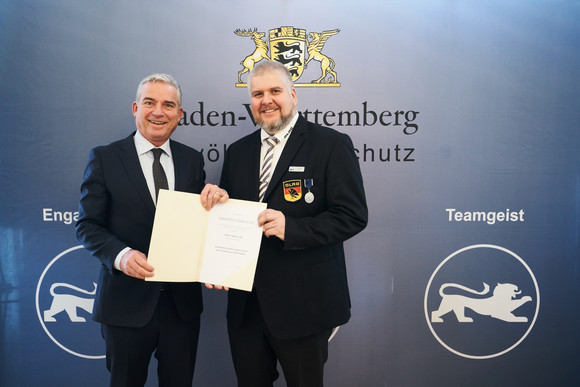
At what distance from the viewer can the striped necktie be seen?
174 centimetres

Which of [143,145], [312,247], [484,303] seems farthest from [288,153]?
[484,303]

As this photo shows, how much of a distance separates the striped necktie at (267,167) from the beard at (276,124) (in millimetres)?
43

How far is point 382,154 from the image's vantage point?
2.47 meters

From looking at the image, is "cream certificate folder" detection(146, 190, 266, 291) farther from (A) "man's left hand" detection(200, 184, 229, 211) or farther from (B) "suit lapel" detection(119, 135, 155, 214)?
A: (B) "suit lapel" detection(119, 135, 155, 214)

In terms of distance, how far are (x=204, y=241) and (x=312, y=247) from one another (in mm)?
517

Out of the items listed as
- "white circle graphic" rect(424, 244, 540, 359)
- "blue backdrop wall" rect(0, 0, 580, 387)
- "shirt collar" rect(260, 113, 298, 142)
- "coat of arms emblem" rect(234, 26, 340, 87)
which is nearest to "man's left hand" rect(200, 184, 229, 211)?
"shirt collar" rect(260, 113, 298, 142)

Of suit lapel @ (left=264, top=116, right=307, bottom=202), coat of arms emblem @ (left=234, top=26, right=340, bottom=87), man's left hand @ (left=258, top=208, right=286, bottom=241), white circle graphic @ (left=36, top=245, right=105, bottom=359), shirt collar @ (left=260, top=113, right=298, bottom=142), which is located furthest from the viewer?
white circle graphic @ (left=36, top=245, right=105, bottom=359)

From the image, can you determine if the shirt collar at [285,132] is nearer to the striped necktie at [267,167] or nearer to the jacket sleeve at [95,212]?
the striped necktie at [267,167]

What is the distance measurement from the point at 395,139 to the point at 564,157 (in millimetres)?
1236

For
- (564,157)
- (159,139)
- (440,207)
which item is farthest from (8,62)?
(564,157)

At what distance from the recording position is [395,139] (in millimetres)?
2461

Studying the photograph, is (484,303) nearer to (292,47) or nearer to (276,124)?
(276,124)

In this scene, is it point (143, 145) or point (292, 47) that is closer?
point (143, 145)

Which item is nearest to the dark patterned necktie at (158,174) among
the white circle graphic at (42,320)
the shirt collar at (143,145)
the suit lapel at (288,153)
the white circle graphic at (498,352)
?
the shirt collar at (143,145)
